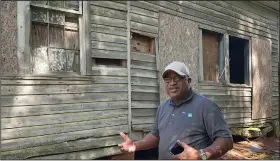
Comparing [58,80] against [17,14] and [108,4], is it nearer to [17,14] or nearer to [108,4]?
[17,14]

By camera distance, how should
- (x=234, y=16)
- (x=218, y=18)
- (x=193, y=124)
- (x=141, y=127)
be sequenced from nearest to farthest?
1. (x=193, y=124)
2. (x=141, y=127)
3. (x=218, y=18)
4. (x=234, y=16)

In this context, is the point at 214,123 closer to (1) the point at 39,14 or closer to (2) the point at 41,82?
(2) the point at 41,82

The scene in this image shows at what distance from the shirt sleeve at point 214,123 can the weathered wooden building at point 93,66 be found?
3.37 metres

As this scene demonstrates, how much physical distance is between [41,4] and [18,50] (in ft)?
2.99

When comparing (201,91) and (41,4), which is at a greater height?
(41,4)

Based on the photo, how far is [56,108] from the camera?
5199mm

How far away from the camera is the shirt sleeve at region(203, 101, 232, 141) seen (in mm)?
2293

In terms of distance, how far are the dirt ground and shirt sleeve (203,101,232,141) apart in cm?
558

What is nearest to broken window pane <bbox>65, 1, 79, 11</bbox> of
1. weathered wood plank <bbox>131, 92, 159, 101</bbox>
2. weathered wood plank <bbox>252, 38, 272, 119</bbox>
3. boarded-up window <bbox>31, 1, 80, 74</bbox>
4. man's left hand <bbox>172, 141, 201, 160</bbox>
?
boarded-up window <bbox>31, 1, 80, 74</bbox>

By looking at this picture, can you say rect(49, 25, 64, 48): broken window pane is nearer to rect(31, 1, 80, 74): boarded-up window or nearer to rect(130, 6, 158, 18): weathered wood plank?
rect(31, 1, 80, 74): boarded-up window

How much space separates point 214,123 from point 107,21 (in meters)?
4.19

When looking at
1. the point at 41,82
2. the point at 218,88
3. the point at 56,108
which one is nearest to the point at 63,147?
the point at 56,108

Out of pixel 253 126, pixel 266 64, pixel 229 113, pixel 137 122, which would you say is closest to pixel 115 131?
pixel 137 122

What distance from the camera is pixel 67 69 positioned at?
533 centimetres
